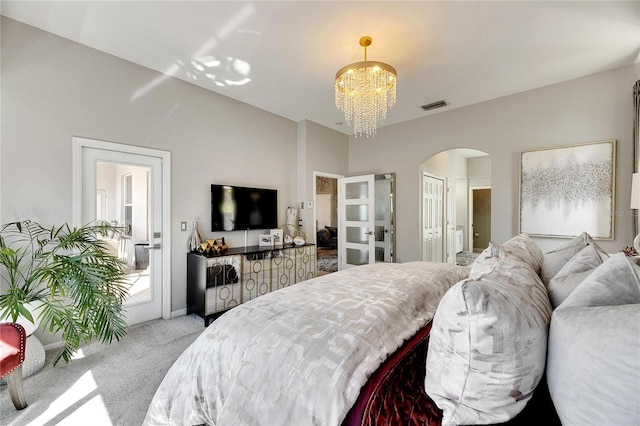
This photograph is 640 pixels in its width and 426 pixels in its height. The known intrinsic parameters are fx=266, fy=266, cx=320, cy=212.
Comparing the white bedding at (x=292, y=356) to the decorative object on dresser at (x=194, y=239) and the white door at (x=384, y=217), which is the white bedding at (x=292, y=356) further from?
the white door at (x=384, y=217)

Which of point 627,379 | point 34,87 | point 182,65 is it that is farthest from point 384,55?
point 34,87

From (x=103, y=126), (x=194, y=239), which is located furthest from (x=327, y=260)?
(x=103, y=126)

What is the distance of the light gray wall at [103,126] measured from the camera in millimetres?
2291

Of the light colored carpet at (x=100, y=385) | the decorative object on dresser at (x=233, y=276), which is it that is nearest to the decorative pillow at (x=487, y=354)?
the light colored carpet at (x=100, y=385)

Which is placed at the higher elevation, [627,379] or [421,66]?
[421,66]

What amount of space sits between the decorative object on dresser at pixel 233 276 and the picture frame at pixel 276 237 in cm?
22

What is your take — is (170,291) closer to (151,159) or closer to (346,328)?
(151,159)

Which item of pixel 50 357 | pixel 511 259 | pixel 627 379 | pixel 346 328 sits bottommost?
pixel 50 357

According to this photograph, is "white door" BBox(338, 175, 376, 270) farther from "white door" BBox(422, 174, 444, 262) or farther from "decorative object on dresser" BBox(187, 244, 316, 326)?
"decorative object on dresser" BBox(187, 244, 316, 326)

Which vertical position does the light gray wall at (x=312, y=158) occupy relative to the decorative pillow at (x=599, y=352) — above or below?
above

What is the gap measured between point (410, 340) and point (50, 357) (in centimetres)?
303

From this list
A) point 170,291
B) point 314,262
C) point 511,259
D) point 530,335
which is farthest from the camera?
point 314,262

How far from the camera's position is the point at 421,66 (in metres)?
2.94

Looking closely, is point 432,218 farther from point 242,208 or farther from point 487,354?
point 487,354
